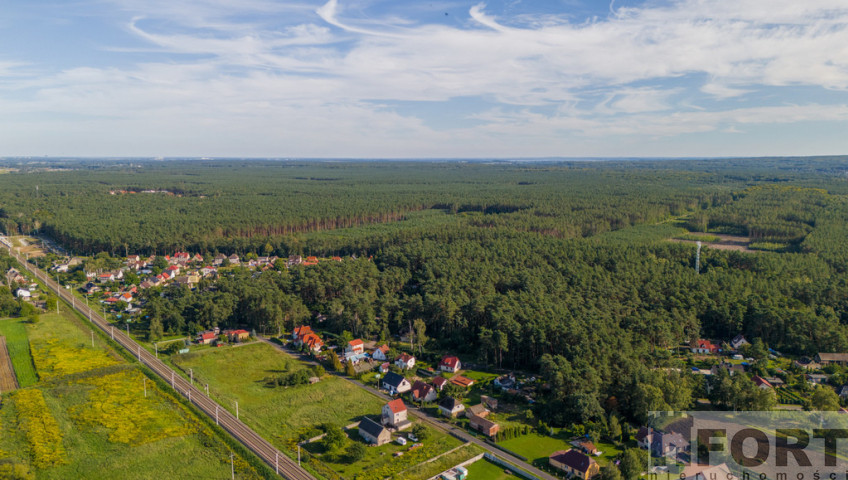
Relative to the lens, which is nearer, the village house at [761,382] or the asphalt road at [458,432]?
the asphalt road at [458,432]

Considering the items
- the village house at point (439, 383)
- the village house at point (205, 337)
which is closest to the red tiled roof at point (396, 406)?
the village house at point (439, 383)

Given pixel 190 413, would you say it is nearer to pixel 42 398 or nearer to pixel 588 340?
pixel 42 398

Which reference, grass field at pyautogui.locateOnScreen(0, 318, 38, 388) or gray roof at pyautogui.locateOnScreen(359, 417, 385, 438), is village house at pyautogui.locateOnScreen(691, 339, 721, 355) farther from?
A: grass field at pyautogui.locateOnScreen(0, 318, 38, 388)

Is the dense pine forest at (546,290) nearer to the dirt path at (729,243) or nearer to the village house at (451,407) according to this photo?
the dirt path at (729,243)

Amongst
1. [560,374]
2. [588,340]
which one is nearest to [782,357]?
[588,340]

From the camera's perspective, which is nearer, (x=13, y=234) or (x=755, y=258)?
(x=755, y=258)

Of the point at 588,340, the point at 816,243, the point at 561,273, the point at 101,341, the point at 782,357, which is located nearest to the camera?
the point at 588,340
